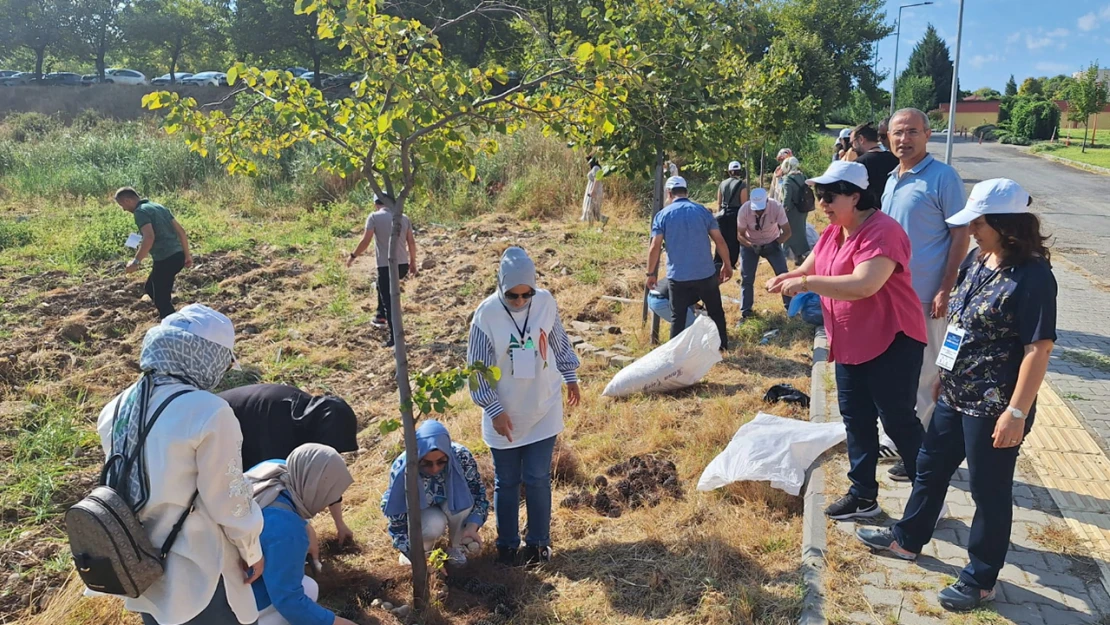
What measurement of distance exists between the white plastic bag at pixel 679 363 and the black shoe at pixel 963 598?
124 inches

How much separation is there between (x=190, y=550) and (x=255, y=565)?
27cm

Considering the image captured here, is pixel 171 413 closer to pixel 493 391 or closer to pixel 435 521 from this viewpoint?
pixel 493 391

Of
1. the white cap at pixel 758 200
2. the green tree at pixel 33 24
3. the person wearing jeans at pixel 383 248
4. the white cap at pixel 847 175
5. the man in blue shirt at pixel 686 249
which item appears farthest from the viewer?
the green tree at pixel 33 24

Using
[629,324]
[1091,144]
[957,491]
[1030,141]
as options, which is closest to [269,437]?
[957,491]

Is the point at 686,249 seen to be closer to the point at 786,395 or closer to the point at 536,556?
the point at 786,395

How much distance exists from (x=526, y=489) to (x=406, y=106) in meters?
2.01

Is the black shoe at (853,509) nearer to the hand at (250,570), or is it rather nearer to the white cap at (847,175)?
the white cap at (847,175)

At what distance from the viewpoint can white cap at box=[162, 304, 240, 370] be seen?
236cm

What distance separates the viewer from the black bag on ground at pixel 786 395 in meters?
5.77

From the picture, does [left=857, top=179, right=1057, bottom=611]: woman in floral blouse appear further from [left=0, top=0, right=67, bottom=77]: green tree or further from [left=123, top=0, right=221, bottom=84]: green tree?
[left=0, top=0, right=67, bottom=77]: green tree

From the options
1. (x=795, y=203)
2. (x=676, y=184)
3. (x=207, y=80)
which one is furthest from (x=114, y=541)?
(x=207, y=80)

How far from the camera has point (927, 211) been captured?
411 cm

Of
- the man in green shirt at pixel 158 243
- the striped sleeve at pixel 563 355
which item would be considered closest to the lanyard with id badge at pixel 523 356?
the striped sleeve at pixel 563 355

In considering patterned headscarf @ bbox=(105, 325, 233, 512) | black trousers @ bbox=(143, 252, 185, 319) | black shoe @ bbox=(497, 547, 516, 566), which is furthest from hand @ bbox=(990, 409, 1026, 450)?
black trousers @ bbox=(143, 252, 185, 319)
